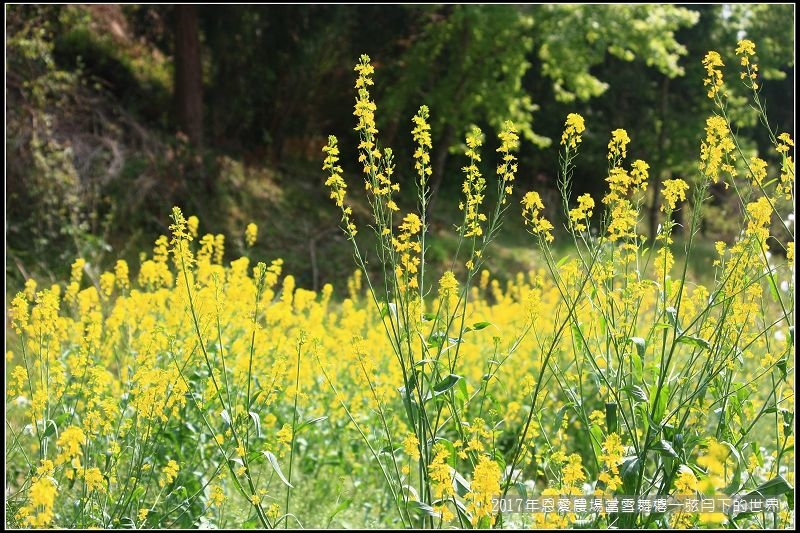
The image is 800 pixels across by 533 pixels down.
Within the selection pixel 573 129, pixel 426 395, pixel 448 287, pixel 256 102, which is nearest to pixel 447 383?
pixel 426 395

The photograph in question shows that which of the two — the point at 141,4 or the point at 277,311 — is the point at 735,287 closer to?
the point at 277,311

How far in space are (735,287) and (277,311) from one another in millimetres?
2671

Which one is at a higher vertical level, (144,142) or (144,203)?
(144,142)

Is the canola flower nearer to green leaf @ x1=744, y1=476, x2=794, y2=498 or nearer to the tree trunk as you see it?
green leaf @ x1=744, y1=476, x2=794, y2=498

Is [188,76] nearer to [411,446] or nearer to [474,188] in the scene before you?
[474,188]

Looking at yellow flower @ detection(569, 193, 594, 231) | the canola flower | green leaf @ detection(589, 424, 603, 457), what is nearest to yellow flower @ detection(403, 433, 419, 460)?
the canola flower

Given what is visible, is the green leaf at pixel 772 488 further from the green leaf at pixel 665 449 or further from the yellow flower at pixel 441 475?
the yellow flower at pixel 441 475

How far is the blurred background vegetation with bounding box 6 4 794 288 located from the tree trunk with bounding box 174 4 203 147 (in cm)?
2

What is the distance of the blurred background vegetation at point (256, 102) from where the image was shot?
1021 cm

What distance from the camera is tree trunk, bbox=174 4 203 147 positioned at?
41.4 feet

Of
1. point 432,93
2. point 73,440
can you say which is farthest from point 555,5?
point 73,440

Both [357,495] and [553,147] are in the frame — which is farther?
[553,147]

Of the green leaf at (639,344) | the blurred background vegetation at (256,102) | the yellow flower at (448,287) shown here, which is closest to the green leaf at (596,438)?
the green leaf at (639,344)

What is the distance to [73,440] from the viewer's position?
2.30 metres
